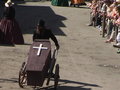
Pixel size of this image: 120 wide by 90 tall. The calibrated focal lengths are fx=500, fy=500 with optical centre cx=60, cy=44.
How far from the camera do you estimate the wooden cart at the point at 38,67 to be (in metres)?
12.0

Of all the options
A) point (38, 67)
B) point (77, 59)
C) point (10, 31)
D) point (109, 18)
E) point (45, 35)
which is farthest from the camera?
point (109, 18)

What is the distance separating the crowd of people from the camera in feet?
72.1

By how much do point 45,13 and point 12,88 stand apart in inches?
943

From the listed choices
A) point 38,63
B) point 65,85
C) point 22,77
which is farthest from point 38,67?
point 65,85

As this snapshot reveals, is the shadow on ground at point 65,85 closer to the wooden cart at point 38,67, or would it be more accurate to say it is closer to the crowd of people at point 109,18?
the wooden cart at point 38,67

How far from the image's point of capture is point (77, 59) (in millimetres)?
17953

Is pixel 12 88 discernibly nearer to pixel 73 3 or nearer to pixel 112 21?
pixel 112 21

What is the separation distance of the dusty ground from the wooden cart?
669 millimetres

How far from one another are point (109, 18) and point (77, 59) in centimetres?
674

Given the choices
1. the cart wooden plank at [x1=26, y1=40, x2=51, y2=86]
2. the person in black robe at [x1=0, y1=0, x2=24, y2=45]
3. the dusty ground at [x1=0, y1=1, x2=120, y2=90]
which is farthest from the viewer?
the person in black robe at [x1=0, y1=0, x2=24, y2=45]

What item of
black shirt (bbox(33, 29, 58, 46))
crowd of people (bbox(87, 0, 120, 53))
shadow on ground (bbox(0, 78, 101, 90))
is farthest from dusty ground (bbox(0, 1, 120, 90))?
black shirt (bbox(33, 29, 58, 46))

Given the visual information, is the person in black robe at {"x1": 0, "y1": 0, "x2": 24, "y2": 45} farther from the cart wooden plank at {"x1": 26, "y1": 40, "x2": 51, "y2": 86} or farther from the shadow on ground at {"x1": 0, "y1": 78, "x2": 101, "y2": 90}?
the cart wooden plank at {"x1": 26, "y1": 40, "x2": 51, "y2": 86}

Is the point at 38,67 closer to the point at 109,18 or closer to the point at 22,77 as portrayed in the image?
the point at 22,77

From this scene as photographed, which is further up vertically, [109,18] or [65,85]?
[65,85]
